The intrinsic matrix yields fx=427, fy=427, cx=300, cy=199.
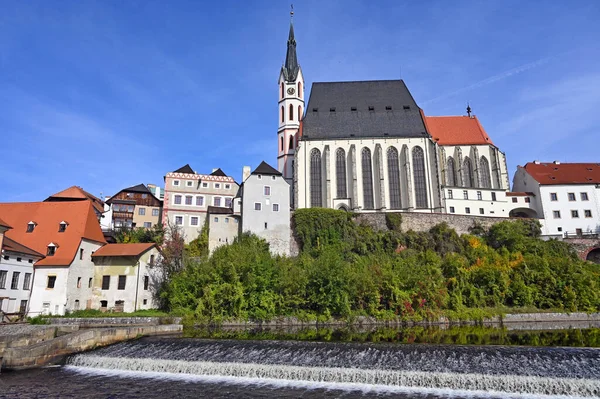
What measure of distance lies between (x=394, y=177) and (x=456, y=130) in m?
14.9

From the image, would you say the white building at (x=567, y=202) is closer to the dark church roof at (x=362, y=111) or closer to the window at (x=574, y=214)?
the window at (x=574, y=214)

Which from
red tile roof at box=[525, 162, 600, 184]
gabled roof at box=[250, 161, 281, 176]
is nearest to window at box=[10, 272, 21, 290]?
gabled roof at box=[250, 161, 281, 176]

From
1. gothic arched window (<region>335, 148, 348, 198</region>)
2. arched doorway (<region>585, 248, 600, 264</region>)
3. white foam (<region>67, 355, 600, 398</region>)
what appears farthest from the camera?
gothic arched window (<region>335, 148, 348, 198</region>)

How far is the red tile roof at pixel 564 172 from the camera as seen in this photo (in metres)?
54.6

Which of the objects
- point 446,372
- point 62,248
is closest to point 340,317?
point 446,372

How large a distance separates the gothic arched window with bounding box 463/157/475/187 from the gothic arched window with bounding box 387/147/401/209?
10.5m

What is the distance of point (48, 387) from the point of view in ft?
51.3

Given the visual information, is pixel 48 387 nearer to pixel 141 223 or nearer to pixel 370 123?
→ pixel 141 223

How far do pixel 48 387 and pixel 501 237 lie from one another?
44414 millimetres

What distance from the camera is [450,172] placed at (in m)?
62.2

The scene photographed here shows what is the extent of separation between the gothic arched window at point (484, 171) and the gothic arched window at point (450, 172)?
146 inches

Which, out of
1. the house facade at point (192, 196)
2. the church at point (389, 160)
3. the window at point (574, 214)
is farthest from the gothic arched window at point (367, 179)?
the window at point (574, 214)

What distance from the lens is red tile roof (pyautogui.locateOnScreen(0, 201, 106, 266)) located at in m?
34.7

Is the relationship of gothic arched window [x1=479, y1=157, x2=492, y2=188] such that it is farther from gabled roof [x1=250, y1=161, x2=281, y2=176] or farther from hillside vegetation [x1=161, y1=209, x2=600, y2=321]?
gabled roof [x1=250, y1=161, x2=281, y2=176]
